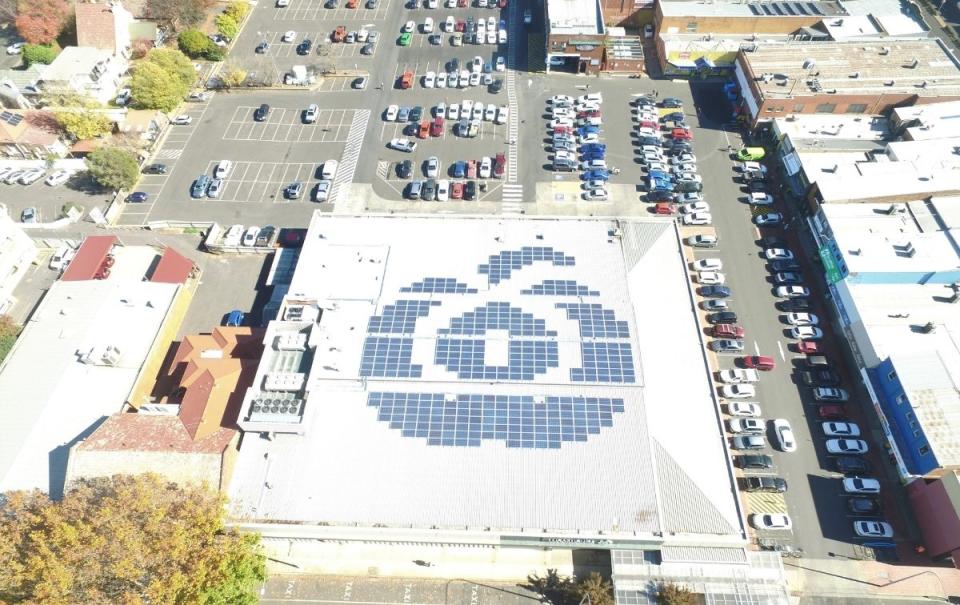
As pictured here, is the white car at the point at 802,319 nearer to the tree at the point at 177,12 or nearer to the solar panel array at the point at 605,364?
the solar panel array at the point at 605,364

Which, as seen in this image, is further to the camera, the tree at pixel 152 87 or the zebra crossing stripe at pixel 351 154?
the tree at pixel 152 87

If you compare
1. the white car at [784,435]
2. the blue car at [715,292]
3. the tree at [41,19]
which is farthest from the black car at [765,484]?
the tree at [41,19]

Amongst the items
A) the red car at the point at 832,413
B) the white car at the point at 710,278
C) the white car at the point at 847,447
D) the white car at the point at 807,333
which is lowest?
the white car at the point at 847,447

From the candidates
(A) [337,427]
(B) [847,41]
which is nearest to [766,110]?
(B) [847,41]

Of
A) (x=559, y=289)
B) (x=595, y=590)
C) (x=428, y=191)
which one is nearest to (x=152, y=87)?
(x=428, y=191)

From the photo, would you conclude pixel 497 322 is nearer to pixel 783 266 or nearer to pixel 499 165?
pixel 499 165

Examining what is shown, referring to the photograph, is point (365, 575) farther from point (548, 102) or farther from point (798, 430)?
point (548, 102)
